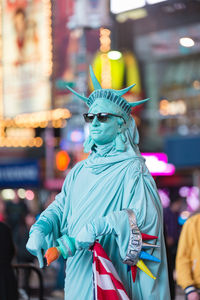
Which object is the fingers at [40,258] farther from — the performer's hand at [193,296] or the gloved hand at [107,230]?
the performer's hand at [193,296]

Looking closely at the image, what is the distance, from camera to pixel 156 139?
94.7 ft

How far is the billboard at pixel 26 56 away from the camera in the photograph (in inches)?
620

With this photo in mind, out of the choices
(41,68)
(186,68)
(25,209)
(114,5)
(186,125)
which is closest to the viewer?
(114,5)

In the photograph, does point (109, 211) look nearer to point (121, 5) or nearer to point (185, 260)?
point (185, 260)

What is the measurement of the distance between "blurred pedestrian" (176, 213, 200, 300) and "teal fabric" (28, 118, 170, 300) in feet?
4.71

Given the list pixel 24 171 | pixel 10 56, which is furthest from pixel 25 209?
pixel 10 56

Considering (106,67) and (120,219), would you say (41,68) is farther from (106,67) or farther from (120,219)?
(120,219)

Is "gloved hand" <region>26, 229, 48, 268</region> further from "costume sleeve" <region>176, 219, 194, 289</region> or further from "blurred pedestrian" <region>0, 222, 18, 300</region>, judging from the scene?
"blurred pedestrian" <region>0, 222, 18, 300</region>

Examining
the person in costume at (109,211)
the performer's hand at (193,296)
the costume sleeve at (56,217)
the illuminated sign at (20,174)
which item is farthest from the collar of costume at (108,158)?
the illuminated sign at (20,174)

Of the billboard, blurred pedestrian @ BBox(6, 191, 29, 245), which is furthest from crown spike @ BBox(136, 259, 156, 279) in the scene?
blurred pedestrian @ BBox(6, 191, 29, 245)

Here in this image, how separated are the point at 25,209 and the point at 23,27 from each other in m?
4.90

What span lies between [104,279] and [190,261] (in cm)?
195

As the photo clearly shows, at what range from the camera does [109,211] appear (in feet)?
15.1

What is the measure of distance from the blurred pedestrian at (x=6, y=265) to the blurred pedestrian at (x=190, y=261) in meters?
2.67
